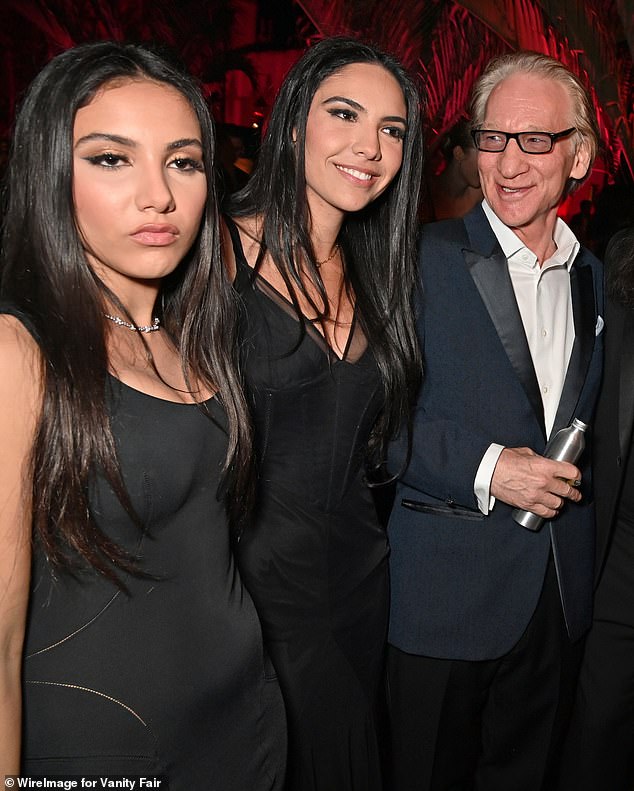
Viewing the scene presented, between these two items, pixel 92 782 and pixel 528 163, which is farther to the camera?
pixel 528 163

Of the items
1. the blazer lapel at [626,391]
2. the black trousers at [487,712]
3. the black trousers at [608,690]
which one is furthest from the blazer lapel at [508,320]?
the black trousers at [608,690]

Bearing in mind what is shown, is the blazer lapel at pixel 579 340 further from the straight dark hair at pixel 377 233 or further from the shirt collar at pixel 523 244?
the straight dark hair at pixel 377 233

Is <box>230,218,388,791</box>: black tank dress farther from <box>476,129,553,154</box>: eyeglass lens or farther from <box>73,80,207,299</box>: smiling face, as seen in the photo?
<box>476,129,553,154</box>: eyeglass lens

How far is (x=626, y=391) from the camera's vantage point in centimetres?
202

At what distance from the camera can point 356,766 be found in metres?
1.82

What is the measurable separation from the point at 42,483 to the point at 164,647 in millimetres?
302

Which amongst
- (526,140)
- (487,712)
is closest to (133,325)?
(526,140)

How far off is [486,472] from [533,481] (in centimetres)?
10

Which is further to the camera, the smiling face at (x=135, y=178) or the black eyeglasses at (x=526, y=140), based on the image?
the black eyeglasses at (x=526, y=140)

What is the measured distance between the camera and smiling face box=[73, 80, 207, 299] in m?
1.09

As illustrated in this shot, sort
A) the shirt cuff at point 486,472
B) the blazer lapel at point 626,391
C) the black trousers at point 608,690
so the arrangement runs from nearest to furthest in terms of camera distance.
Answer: the shirt cuff at point 486,472 < the blazer lapel at point 626,391 < the black trousers at point 608,690

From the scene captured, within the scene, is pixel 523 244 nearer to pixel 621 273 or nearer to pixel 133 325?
pixel 621 273

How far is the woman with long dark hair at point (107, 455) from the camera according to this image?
104cm

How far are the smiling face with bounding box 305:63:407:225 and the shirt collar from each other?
1.13ft
